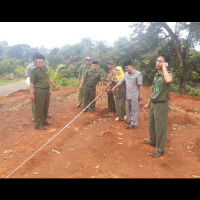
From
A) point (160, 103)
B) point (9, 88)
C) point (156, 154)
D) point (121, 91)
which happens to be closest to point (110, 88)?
point (121, 91)

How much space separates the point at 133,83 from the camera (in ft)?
14.9

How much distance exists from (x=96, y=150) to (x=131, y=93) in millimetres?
1823

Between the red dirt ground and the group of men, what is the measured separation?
31 centimetres

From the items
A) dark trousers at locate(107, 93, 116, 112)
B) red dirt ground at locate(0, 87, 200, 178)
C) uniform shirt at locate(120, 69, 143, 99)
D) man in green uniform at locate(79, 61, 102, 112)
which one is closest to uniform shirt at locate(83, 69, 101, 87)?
man in green uniform at locate(79, 61, 102, 112)

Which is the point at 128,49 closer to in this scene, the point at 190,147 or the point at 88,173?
the point at 190,147

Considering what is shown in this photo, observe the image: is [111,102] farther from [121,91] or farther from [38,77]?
[38,77]

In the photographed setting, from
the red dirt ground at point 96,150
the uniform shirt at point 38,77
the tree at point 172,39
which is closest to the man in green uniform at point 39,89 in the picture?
the uniform shirt at point 38,77

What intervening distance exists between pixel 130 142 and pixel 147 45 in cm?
751

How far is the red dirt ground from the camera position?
2.77m

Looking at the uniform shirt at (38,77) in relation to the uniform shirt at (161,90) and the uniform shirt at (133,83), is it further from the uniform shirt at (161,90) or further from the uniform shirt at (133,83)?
the uniform shirt at (161,90)

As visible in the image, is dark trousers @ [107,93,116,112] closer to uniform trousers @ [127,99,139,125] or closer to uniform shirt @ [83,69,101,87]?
uniform shirt @ [83,69,101,87]

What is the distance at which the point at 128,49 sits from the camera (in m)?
10.5

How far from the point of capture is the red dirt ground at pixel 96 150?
9.07ft

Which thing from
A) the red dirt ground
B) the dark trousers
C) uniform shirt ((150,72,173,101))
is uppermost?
uniform shirt ((150,72,173,101))
